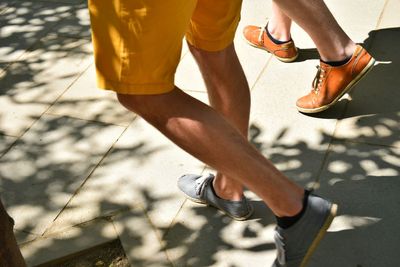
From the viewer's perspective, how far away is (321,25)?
3041mm

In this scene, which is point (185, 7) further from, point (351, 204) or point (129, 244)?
point (351, 204)

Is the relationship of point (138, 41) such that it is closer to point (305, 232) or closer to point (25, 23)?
point (305, 232)

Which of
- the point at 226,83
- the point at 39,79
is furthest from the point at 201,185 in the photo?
the point at 39,79

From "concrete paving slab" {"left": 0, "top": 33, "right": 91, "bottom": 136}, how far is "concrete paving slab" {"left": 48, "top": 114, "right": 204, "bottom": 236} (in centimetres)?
75

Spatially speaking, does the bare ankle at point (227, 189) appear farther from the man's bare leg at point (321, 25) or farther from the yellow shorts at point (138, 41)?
the man's bare leg at point (321, 25)

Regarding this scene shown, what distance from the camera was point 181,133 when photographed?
1900 millimetres

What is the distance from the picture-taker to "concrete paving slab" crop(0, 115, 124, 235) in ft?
9.47

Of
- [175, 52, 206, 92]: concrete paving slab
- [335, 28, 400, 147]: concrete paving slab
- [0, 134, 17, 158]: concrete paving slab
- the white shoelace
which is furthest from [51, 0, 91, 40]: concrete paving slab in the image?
[335, 28, 400, 147]: concrete paving slab

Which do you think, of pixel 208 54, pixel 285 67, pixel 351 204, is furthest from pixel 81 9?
pixel 351 204

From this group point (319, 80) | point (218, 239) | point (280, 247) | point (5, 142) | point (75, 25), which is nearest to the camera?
point (280, 247)

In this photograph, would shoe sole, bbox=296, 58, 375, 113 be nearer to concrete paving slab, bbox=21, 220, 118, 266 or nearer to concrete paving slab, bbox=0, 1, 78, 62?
concrete paving slab, bbox=21, 220, 118, 266

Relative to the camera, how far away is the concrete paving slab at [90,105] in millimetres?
3502

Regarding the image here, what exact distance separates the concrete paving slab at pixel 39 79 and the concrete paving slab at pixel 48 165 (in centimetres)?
16

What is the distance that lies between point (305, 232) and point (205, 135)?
0.59 meters
